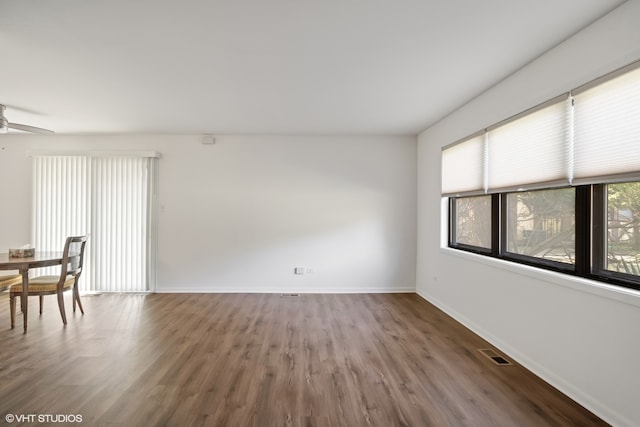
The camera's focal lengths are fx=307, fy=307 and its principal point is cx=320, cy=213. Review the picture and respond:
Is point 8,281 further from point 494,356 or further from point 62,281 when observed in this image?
point 494,356

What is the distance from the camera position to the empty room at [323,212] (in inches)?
81.4

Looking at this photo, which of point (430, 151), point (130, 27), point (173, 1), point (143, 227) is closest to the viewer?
point (173, 1)

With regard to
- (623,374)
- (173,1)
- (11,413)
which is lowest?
(11,413)

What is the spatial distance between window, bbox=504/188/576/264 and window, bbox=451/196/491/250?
0.35 meters

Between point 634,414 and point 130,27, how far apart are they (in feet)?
13.8

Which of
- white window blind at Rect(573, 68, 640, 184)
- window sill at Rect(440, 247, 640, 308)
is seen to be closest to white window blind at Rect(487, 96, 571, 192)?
white window blind at Rect(573, 68, 640, 184)

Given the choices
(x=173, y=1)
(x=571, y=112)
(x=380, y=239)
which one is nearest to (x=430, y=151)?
(x=380, y=239)

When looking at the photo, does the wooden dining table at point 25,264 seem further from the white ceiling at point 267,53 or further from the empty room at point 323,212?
the white ceiling at point 267,53

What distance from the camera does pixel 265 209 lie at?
5.31 metres

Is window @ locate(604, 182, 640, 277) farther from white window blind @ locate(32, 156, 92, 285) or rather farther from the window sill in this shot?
white window blind @ locate(32, 156, 92, 285)

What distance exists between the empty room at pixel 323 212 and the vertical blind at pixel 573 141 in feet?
0.06

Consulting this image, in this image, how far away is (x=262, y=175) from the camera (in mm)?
5316

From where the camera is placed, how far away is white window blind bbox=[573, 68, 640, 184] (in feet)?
6.19

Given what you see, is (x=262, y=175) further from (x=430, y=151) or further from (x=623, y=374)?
(x=623, y=374)
